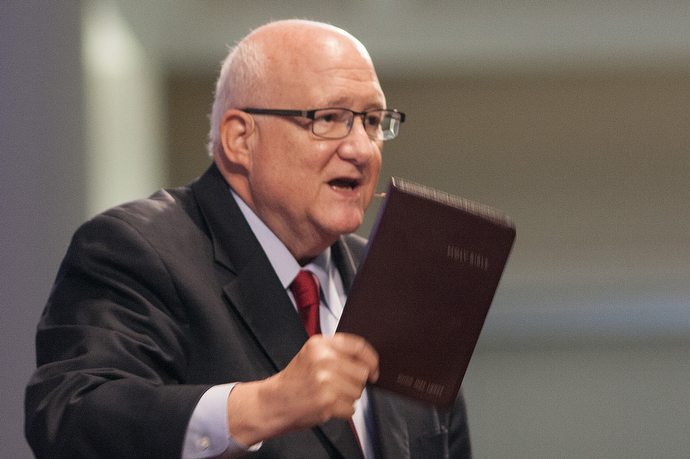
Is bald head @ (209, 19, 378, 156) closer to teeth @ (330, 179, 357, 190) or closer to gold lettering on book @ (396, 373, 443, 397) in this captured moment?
teeth @ (330, 179, 357, 190)

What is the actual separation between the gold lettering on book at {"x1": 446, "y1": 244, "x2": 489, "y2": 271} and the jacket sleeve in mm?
415

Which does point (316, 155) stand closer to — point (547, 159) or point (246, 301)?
point (246, 301)

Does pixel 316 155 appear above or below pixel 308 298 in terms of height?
above

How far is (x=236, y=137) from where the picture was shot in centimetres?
143

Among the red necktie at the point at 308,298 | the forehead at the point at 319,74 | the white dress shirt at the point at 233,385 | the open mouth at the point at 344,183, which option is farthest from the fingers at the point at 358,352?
the forehead at the point at 319,74

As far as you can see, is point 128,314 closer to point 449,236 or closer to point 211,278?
point 211,278

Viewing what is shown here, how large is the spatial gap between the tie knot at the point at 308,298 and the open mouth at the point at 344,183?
7.5 inches

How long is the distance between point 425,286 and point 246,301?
378 mm

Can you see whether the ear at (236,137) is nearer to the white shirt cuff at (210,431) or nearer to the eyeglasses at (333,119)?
the eyeglasses at (333,119)

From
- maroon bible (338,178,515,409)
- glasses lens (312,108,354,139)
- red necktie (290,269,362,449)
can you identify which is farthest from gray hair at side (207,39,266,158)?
maroon bible (338,178,515,409)

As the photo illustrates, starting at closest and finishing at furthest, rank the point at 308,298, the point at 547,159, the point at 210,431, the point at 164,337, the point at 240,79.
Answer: the point at 210,431
the point at 164,337
the point at 308,298
the point at 240,79
the point at 547,159

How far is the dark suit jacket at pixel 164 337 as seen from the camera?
0.93m

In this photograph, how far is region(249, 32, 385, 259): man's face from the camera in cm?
136

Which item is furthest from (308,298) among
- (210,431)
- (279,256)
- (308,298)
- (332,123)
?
(210,431)
